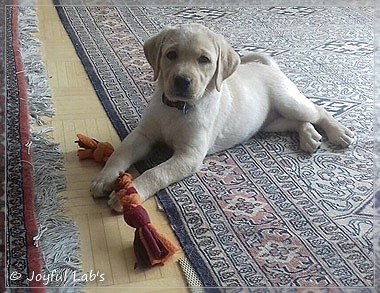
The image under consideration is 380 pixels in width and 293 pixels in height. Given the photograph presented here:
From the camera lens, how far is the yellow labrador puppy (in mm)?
1697

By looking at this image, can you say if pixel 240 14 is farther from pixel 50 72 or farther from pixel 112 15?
pixel 50 72

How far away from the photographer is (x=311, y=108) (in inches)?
79.7

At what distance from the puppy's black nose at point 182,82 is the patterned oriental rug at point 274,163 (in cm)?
25

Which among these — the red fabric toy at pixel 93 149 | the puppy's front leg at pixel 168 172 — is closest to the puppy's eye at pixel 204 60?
the puppy's front leg at pixel 168 172

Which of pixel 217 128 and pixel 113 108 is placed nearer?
pixel 217 128

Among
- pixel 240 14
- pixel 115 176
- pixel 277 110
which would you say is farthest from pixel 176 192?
pixel 240 14

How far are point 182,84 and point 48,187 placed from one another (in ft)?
1.39

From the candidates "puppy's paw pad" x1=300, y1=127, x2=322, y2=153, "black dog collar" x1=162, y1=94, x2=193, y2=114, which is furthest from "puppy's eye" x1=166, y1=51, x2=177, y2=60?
"puppy's paw pad" x1=300, y1=127, x2=322, y2=153

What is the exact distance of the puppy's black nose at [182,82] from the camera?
5.49ft

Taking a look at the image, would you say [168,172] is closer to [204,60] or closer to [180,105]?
[180,105]

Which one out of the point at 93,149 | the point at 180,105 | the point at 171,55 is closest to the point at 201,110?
the point at 180,105

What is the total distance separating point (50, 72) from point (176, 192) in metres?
0.82

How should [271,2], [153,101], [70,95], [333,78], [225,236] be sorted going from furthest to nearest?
[271,2] → [333,78] → [70,95] → [153,101] → [225,236]

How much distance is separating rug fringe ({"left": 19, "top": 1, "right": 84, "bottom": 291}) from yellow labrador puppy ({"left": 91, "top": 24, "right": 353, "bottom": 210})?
0.12 m
